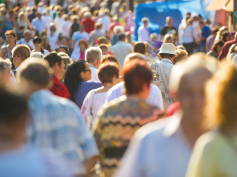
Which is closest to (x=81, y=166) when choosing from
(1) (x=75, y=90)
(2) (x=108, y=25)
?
(1) (x=75, y=90)

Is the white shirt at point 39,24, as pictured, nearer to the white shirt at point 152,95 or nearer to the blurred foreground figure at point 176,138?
the white shirt at point 152,95

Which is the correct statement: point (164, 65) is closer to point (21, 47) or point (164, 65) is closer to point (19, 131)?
point (21, 47)

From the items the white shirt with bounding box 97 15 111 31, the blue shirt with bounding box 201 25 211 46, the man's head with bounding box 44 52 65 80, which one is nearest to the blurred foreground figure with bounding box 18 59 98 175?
the man's head with bounding box 44 52 65 80

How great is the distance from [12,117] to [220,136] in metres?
1.00

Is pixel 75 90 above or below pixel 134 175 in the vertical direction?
below

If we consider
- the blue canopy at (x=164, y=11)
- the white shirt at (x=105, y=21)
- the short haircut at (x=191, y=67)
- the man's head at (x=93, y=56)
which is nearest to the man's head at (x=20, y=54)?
the man's head at (x=93, y=56)

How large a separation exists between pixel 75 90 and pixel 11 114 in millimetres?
3824

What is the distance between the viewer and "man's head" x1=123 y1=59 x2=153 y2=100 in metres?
3.21

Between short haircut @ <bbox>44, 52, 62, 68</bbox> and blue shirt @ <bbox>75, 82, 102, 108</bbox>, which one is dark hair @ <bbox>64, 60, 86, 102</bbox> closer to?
blue shirt @ <bbox>75, 82, 102, 108</bbox>

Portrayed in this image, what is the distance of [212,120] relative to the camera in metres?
2.08

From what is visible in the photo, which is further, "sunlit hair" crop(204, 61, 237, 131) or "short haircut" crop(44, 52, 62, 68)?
"short haircut" crop(44, 52, 62, 68)

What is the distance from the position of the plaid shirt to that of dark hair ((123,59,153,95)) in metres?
0.46

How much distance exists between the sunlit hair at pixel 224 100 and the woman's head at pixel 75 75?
3.92 meters

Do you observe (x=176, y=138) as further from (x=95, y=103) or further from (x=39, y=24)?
(x=39, y=24)
